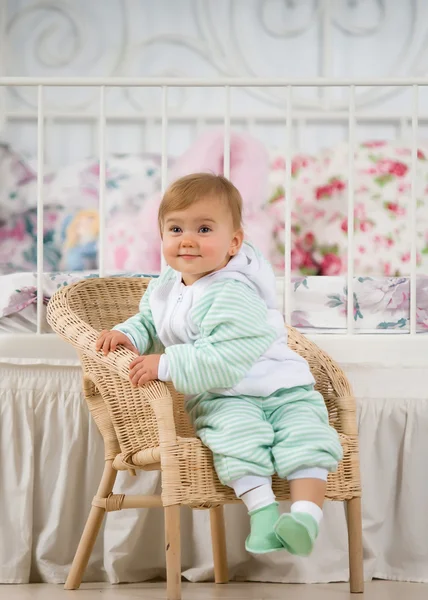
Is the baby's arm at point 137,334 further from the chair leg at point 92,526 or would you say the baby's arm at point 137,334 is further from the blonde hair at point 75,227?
the blonde hair at point 75,227

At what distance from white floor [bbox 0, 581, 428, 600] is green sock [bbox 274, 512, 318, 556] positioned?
420 mm

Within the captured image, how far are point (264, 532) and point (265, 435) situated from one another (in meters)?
0.16

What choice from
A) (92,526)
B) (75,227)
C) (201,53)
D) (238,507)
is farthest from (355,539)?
(201,53)

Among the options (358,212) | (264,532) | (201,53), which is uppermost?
(201,53)

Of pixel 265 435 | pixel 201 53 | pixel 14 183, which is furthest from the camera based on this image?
pixel 201 53

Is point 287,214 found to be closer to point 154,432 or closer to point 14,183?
point 154,432

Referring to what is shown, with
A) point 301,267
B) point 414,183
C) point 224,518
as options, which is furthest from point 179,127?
point 224,518

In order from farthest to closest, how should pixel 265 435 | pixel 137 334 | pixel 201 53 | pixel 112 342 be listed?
pixel 201 53
pixel 137 334
pixel 112 342
pixel 265 435

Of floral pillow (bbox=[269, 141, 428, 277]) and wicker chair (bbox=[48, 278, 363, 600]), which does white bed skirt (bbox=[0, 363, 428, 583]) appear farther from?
floral pillow (bbox=[269, 141, 428, 277])

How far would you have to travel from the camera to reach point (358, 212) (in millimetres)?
2408

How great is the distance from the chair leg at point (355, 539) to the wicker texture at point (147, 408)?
37 millimetres

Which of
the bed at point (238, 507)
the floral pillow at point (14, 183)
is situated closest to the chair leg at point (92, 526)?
the bed at point (238, 507)

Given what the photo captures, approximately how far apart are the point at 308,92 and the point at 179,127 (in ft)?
1.53

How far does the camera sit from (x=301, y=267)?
241cm
